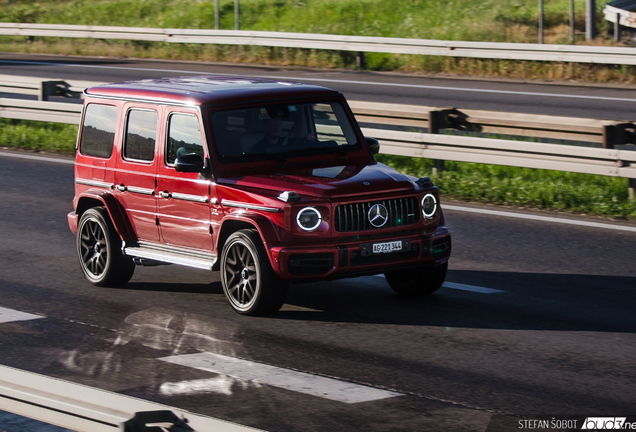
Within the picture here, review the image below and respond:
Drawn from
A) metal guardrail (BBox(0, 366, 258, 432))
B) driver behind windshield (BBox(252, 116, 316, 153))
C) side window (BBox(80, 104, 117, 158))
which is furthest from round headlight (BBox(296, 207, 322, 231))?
metal guardrail (BBox(0, 366, 258, 432))

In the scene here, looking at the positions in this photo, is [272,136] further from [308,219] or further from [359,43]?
[359,43]

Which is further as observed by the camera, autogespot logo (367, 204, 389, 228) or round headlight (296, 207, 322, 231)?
autogespot logo (367, 204, 389, 228)

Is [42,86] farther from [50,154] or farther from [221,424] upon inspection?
[221,424]

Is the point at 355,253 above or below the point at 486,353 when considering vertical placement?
above

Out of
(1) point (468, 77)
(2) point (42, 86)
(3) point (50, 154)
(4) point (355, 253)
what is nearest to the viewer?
(4) point (355, 253)

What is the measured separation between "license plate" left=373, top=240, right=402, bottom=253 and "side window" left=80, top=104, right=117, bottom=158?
2864 millimetres

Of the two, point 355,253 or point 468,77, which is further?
point 468,77

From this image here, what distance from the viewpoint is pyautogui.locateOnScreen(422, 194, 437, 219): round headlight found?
793 cm

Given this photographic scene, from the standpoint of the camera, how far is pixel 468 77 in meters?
25.8

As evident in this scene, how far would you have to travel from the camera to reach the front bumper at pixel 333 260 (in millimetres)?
7484

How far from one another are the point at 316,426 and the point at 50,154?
13.3 meters

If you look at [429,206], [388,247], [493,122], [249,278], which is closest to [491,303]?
[429,206]

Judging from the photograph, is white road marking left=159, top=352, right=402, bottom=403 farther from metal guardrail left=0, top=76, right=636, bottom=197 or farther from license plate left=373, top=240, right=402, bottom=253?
metal guardrail left=0, top=76, right=636, bottom=197

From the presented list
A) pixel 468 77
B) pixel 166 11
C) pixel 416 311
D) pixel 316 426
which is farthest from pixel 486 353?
pixel 166 11
